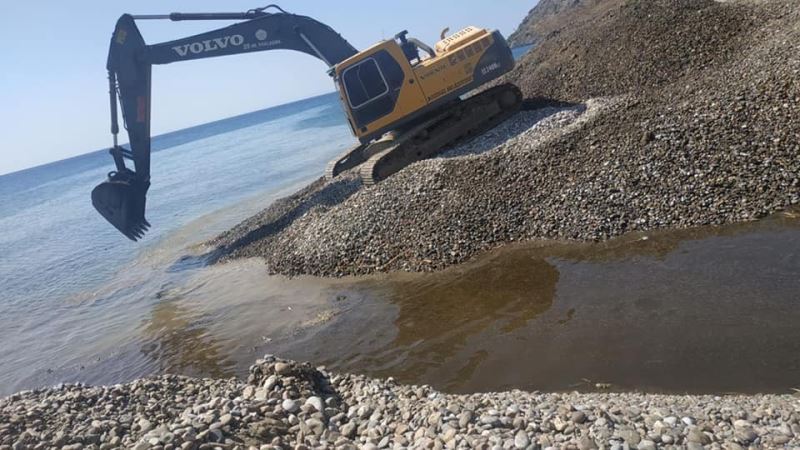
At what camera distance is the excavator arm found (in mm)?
14047

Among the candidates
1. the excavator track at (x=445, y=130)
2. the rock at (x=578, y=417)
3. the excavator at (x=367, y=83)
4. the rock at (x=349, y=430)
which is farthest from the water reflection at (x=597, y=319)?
the excavator at (x=367, y=83)

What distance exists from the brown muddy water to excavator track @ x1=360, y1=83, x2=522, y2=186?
137 inches

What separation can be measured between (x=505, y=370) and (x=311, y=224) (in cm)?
731

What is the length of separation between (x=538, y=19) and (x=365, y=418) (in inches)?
3923

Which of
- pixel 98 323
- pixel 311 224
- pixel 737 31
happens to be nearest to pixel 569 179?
pixel 311 224

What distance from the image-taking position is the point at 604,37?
52.7 ft

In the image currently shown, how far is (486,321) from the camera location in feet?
25.4

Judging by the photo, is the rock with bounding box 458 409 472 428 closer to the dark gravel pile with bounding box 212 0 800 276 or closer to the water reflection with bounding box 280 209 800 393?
the water reflection with bounding box 280 209 800 393

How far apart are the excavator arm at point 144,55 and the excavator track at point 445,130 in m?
3.16

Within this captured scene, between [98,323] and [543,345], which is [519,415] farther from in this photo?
[98,323]

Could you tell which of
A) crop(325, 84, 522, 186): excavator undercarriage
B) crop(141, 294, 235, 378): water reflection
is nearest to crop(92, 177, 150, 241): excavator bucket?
crop(141, 294, 235, 378): water reflection

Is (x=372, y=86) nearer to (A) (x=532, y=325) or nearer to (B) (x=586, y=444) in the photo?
(A) (x=532, y=325)

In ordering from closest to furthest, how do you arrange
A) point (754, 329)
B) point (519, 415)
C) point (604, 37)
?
point (519, 415)
point (754, 329)
point (604, 37)

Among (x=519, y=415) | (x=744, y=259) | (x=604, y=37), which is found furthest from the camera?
(x=604, y=37)
